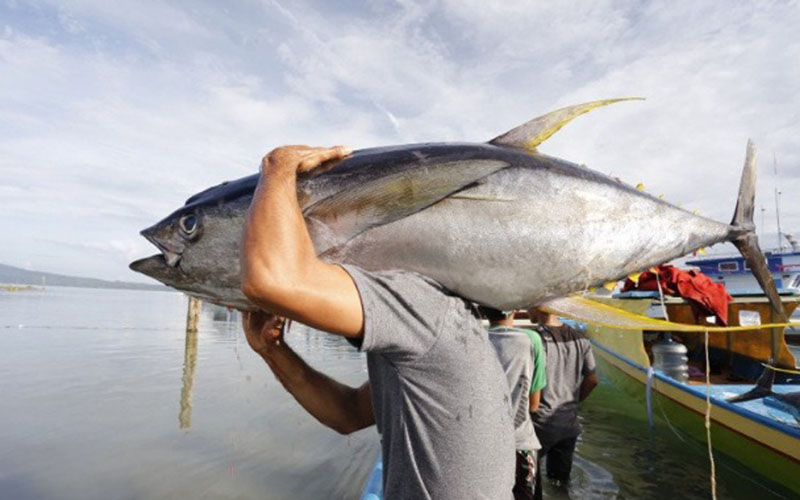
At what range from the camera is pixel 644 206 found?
1812 millimetres

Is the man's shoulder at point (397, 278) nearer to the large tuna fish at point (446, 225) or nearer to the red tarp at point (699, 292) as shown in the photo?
the large tuna fish at point (446, 225)

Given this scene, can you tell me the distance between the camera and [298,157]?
1396mm

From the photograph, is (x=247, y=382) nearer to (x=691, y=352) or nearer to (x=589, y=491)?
(x=589, y=491)

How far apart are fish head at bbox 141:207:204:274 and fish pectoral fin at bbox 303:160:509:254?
1.24 ft

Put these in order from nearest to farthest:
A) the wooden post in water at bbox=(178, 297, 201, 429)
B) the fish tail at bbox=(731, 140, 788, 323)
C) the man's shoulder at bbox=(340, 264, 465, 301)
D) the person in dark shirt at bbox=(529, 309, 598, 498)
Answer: the man's shoulder at bbox=(340, 264, 465, 301)
the fish tail at bbox=(731, 140, 788, 323)
the person in dark shirt at bbox=(529, 309, 598, 498)
the wooden post in water at bbox=(178, 297, 201, 429)

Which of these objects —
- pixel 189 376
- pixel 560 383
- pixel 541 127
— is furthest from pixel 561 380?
pixel 189 376

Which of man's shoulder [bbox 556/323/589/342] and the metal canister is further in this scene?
the metal canister

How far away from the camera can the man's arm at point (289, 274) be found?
3.81 ft

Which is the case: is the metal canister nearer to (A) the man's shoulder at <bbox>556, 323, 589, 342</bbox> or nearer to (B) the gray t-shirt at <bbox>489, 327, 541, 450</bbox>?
(A) the man's shoulder at <bbox>556, 323, 589, 342</bbox>

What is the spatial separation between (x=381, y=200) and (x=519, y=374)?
3.19m

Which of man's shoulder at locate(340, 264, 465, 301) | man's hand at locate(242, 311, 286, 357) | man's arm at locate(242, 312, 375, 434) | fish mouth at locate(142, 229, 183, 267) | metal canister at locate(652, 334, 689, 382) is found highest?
fish mouth at locate(142, 229, 183, 267)

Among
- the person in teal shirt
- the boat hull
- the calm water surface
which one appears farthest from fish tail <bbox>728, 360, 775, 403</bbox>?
the person in teal shirt

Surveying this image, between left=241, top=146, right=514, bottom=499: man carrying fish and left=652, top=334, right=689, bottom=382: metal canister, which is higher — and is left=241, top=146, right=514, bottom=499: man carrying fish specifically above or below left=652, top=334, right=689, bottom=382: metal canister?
above

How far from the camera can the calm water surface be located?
686 centimetres
